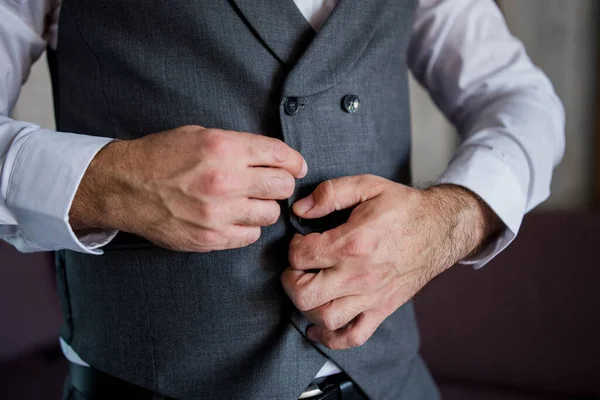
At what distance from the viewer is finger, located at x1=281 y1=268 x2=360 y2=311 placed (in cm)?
63

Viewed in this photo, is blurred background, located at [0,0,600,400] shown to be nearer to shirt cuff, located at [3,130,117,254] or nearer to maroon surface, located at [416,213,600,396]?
maroon surface, located at [416,213,600,396]

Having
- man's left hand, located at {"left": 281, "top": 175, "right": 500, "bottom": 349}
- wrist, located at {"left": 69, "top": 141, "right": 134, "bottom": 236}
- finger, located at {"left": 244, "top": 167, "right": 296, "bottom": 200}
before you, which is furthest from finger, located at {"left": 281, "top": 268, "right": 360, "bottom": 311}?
wrist, located at {"left": 69, "top": 141, "right": 134, "bottom": 236}

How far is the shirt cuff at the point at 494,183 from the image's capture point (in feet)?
2.53

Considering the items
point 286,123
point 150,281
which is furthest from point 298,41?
point 150,281

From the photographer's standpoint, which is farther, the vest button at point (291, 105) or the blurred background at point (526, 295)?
the blurred background at point (526, 295)

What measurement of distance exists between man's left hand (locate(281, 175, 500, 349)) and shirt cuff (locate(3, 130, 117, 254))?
10.0 inches

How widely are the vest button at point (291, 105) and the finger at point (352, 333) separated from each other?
271mm

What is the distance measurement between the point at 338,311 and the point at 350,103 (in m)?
0.28

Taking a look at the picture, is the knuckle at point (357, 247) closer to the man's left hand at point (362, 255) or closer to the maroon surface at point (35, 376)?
the man's left hand at point (362, 255)

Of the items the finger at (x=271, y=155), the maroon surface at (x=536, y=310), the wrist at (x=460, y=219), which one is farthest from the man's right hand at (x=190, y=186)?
the maroon surface at (x=536, y=310)

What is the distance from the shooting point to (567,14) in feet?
6.93

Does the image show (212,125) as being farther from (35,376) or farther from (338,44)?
(35,376)

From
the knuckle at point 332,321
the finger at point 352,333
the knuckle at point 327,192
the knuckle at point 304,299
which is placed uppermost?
the knuckle at point 327,192

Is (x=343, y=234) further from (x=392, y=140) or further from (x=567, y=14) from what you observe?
(x=567, y=14)
